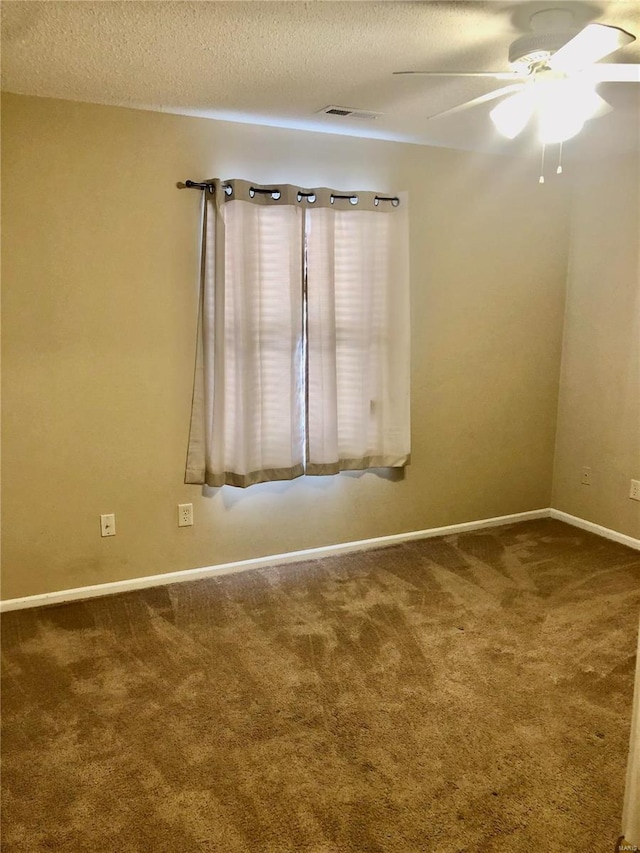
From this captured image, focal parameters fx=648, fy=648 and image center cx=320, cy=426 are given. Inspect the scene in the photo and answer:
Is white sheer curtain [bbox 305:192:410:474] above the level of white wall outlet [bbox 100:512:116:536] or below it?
above

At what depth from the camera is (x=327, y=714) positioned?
93.4 inches

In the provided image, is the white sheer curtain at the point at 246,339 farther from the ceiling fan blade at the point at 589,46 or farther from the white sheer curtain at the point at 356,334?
the ceiling fan blade at the point at 589,46

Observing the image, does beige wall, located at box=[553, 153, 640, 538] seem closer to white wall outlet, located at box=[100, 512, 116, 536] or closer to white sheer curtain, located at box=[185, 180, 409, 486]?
white sheer curtain, located at box=[185, 180, 409, 486]

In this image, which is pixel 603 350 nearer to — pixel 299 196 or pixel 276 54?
pixel 299 196

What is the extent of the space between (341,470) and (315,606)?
85 centimetres

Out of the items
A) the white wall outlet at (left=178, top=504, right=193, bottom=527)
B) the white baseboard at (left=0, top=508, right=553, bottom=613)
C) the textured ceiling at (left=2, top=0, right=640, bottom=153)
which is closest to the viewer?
the textured ceiling at (left=2, top=0, right=640, bottom=153)

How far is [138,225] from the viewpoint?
123 inches

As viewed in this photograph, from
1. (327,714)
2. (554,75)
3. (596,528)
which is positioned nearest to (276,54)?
(554,75)

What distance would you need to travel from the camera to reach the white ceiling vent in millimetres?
3033

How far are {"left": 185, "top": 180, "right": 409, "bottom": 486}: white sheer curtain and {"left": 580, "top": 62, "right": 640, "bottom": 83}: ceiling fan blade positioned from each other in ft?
4.92

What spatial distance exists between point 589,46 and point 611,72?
33 centimetres

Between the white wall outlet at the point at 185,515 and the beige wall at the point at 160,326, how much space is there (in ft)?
0.11

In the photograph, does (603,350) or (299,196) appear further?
(603,350)

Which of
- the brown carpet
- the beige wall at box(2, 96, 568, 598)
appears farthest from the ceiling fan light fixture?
the brown carpet
